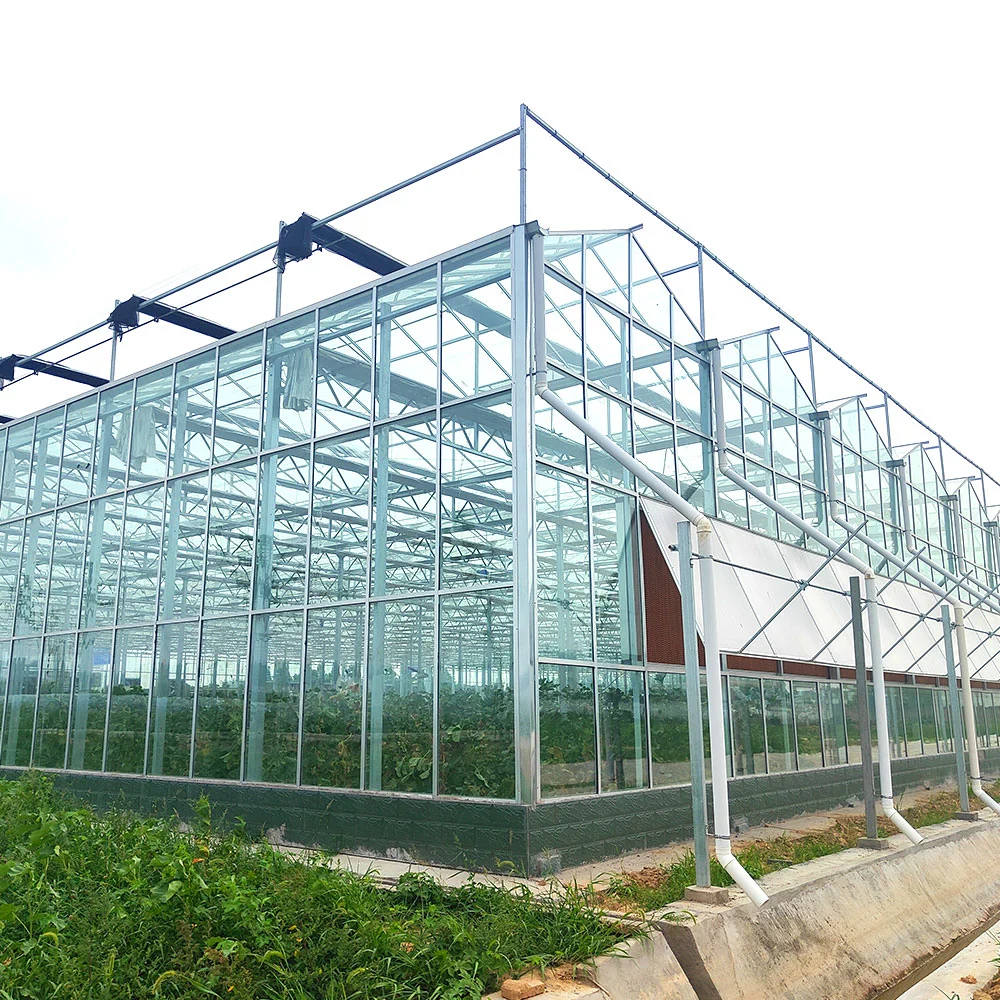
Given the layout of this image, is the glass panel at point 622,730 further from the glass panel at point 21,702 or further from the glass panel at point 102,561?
the glass panel at point 21,702

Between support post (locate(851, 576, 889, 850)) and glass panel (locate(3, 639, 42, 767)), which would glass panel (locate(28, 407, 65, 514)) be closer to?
glass panel (locate(3, 639, 42, 767))

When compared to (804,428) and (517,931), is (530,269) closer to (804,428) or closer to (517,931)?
(517,931)

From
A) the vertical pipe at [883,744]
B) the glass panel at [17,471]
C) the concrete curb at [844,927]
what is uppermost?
the glass panel at [17,471]

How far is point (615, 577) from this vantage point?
12.0 meters

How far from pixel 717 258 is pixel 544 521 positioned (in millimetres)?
7042

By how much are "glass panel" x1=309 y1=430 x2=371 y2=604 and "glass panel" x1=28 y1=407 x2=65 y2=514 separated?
7.82m

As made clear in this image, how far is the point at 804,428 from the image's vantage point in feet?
60.7

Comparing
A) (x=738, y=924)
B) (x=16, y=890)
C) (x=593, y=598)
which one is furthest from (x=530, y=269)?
(x=16, y=890)

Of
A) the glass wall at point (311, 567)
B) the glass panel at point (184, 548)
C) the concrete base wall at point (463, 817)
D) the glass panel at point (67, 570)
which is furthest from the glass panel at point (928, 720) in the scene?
the glass panel at point (67, 570)

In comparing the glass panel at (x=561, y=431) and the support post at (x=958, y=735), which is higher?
the glass panel at (x=561, y=431)

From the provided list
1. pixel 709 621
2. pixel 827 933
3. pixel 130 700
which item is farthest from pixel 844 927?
pixel 130 700

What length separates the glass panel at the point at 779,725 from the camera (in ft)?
47.6

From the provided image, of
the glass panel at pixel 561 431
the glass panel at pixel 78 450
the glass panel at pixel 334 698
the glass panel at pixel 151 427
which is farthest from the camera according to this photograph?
the glass panel at pixel 78 450

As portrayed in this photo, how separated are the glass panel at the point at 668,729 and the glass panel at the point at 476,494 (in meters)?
2.75
